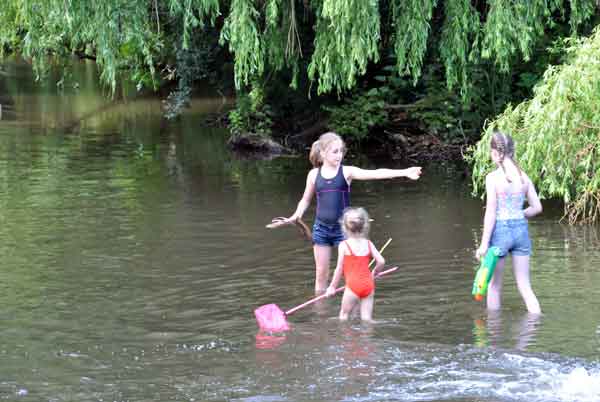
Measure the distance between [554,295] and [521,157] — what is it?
11.4 feet

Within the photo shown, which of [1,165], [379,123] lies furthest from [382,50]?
[1,165]

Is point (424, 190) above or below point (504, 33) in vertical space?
below

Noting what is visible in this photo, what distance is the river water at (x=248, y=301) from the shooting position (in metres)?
6.95

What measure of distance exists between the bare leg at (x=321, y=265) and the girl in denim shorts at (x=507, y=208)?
62.0 inches

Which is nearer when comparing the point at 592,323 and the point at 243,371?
the point at 243,371

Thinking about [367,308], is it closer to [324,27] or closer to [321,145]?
[321,145]

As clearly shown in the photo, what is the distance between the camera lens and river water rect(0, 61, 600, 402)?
6.95m

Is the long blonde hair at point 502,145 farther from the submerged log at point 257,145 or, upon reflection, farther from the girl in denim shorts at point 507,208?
the submerged log at point 257,145

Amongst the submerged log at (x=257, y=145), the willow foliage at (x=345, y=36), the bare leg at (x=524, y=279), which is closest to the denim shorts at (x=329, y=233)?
the bare leg at (x=524, y=279)

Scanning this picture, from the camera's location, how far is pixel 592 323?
823 centimetres

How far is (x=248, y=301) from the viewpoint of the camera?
9375 millimetres

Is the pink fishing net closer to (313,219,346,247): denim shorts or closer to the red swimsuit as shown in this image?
the red swimsuit

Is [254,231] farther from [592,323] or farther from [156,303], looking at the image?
[592,323]

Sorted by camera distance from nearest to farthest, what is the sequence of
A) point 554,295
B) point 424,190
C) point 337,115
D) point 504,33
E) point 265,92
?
point 554,295, point 504,33, point 424,190, point 337,115, point 265,92
